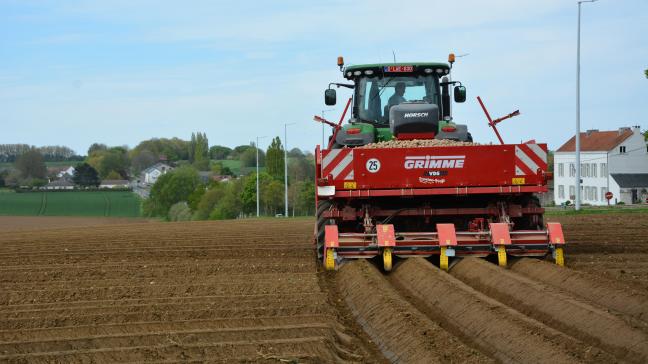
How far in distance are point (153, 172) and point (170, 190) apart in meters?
44.9

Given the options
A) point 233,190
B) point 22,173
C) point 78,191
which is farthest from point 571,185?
point 22,173

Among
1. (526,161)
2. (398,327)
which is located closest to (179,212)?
(526,161)

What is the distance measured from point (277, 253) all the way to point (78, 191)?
84.2m

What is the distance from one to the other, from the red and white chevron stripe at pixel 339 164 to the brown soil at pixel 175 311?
1.32m

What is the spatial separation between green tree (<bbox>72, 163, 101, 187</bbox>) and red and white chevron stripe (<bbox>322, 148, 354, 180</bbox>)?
10266 cm

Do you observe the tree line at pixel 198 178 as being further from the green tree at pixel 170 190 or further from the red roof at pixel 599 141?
the red roof at pixel 599 141

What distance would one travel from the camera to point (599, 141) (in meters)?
88.9

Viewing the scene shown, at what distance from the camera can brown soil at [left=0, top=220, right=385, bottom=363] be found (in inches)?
294

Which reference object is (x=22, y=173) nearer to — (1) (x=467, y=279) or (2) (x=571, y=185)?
(2) (x=571, y=185)

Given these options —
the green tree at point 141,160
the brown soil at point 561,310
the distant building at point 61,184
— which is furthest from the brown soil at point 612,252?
the green tree at point 141,160

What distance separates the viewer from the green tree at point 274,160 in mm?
85000

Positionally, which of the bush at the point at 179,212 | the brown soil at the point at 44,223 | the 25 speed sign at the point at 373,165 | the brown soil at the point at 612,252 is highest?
the 25 speed sign at the point at 373,165

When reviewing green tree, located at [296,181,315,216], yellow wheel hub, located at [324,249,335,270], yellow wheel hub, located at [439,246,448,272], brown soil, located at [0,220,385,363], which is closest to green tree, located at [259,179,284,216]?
green tree, located at [296,181,315,216]

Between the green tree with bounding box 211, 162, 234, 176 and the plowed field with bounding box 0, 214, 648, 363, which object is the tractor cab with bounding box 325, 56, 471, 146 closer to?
the plowed field with bounding box 0, 214, 648, 363
